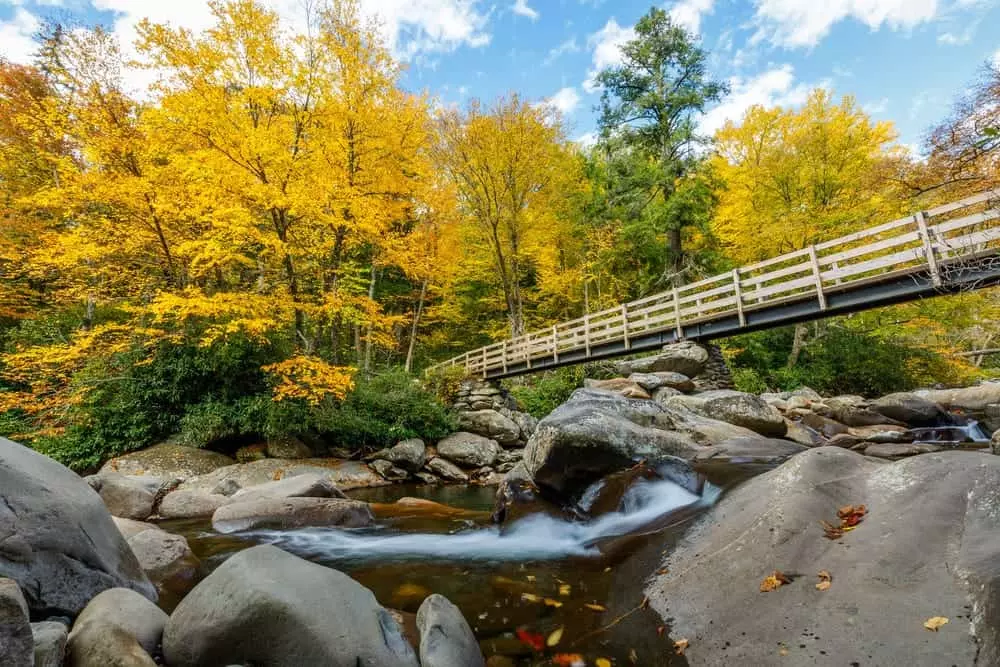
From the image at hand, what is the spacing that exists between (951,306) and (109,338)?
26052 millimetres

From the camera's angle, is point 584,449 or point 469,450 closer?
point 584,449

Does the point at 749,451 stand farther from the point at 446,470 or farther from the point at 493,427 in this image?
the point at 493,427

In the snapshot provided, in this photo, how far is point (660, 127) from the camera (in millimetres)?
19219

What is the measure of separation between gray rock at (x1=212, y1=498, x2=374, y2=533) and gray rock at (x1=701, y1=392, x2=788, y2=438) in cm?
709

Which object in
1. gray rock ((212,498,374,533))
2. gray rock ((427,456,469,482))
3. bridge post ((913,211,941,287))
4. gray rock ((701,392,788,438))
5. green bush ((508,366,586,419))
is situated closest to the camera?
gray rock ((212,498,374,533))

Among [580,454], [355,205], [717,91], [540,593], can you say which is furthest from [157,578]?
[717,91]

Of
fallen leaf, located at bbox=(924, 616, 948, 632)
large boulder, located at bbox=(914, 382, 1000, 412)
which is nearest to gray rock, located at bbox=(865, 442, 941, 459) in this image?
fallen leaf, located at bbox=(924, 616, 948, 632)

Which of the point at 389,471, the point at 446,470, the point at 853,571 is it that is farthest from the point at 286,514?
the point at 853,571

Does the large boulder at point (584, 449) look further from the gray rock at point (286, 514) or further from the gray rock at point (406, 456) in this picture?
the gray rock at point (406, 456)

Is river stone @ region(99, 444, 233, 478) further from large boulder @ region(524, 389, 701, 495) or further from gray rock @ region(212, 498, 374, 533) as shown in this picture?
large boulder @ region(524, 389, 701, 495)

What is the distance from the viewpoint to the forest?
9.74 m

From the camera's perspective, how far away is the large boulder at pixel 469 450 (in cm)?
1238

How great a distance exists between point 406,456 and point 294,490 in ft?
16.0

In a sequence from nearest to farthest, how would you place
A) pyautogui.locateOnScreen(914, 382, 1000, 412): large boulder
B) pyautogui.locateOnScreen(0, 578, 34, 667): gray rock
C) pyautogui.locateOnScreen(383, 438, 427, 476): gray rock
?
pyautogui.locateOnScreen(0, 578, 34, 667): gray rock, pyautogui.locateOnScreen(383, 438, 427, 476): gray rock, pyautogui.locateOnScreen(914, 382, 1000, 412): large boulder
